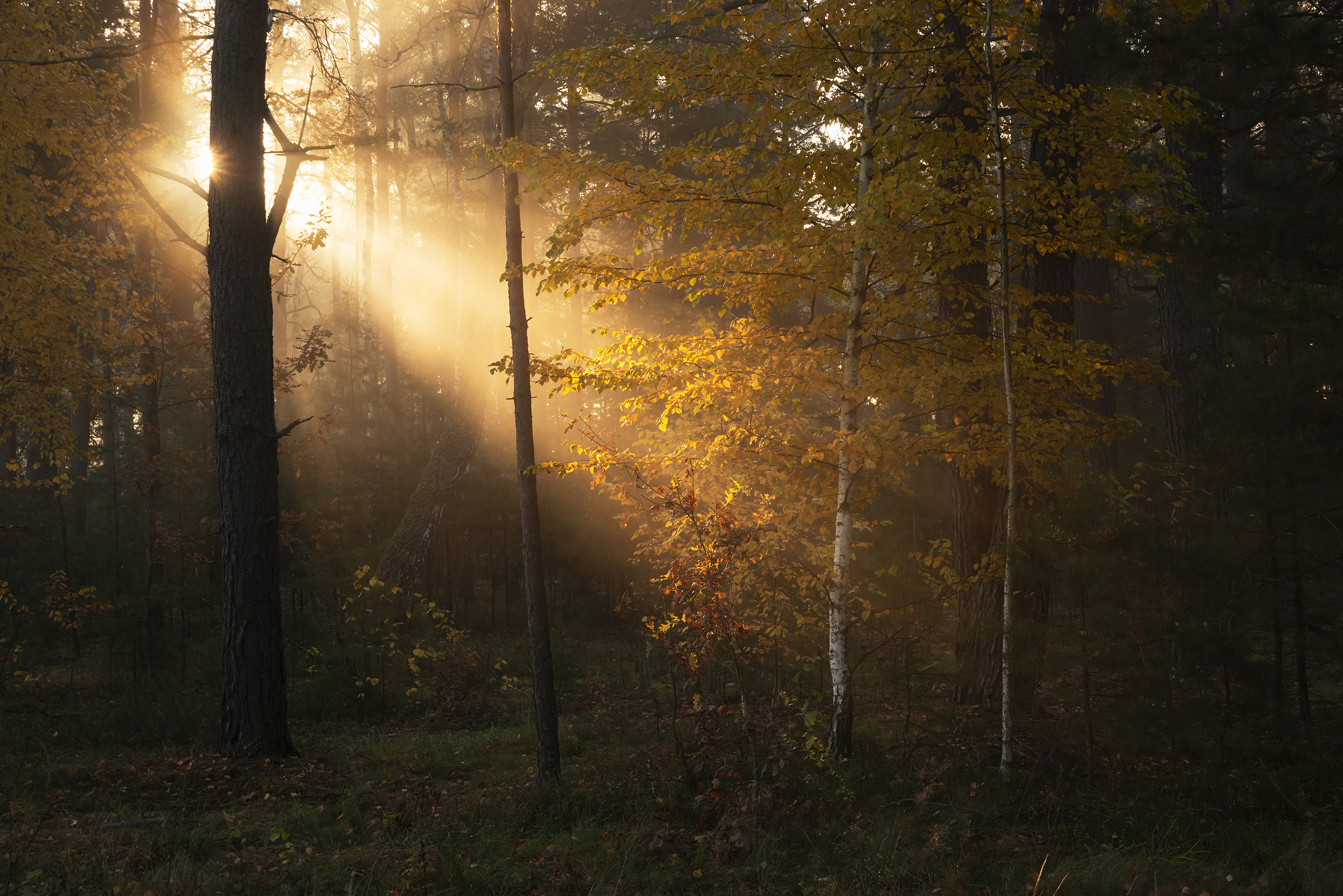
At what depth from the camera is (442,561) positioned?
57.4ft

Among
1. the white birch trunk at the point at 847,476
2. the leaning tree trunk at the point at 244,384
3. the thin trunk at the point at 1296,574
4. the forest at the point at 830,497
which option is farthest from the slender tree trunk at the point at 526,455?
the thin trunk at the point at 1296,574

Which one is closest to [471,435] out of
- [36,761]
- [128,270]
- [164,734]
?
[128,270]

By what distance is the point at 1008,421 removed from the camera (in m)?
6.42

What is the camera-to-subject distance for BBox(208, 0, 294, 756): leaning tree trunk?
710 centimetres

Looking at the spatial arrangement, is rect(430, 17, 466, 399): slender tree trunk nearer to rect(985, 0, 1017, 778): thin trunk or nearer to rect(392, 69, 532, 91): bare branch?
rect(392, 69, 532, 91): bare branch

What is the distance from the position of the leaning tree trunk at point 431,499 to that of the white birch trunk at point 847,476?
9.56 metres

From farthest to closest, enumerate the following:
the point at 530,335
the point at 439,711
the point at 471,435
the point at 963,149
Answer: the point at 530,335
the point at 471,435
the point at 439,711
the point at 963,149

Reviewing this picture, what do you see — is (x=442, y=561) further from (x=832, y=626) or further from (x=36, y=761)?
(x=832, y=626)

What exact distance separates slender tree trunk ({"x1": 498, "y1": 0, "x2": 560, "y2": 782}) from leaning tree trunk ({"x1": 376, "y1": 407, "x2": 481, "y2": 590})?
7381 mm

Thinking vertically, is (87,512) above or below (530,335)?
below

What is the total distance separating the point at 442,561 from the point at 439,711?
7.39m

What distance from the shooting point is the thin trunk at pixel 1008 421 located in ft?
20.3

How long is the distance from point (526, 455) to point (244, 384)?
270 centimetres

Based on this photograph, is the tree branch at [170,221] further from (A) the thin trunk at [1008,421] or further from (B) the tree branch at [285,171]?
(A) the thin trunk at [1008,421]
